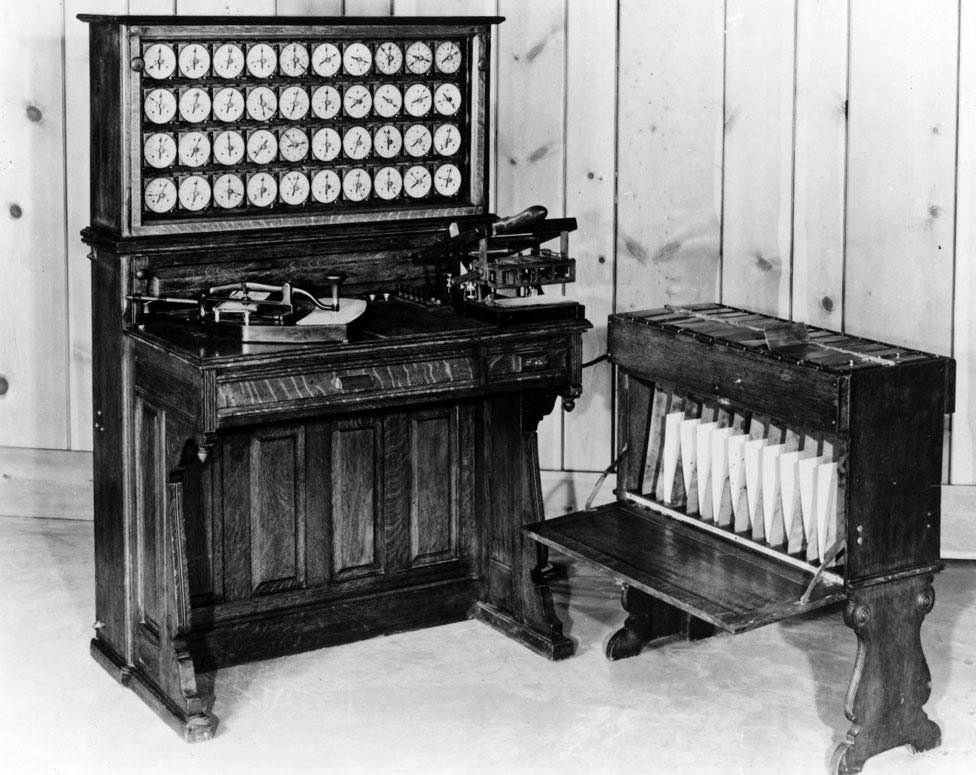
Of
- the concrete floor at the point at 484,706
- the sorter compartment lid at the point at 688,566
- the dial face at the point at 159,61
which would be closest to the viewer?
the sorter compartment lid at the point at 688,566

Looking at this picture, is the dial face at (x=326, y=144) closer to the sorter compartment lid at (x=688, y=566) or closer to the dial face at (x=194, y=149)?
the dial face at (x=194, y=149)

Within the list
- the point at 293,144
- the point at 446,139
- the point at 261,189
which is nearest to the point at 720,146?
the point at 446,139

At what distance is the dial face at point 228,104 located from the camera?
4.32 m

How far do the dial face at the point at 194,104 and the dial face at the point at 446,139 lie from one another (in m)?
0.71

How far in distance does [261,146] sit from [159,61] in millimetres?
375

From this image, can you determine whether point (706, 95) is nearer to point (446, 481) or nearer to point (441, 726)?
point (446, 481)

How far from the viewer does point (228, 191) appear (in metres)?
4.39

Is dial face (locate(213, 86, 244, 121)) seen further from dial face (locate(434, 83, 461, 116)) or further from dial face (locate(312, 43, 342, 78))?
dial face (locate(434, 83, 461, 116))

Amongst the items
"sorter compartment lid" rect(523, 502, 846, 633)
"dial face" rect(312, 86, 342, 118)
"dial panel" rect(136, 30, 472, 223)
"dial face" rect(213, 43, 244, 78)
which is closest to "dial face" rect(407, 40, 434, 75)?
"dial panel" rect(136, 30, 472, 223)

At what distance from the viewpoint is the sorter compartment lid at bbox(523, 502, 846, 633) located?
12.6 feet

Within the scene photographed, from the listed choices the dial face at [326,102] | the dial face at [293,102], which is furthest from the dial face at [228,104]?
the dial face at [326,102]

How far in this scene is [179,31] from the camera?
418 cm

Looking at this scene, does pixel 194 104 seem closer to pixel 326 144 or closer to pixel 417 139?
pixel 326 144

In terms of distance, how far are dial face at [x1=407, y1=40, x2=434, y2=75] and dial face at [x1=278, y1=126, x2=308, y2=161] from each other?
0.38 m
